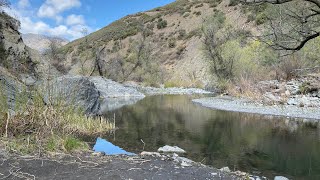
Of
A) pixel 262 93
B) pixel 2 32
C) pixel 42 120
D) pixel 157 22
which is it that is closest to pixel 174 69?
pixel 157 22

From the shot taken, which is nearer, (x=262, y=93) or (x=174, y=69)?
(x=262, y=93)

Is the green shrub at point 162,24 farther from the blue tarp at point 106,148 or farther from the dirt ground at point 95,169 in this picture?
the dirt ground at point 95,169

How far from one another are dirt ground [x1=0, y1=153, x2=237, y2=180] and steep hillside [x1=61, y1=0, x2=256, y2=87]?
2803cm

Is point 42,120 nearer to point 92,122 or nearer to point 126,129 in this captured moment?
point 92,122

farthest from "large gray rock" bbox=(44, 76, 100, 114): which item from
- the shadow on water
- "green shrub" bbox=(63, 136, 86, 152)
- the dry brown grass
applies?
the shadow on water

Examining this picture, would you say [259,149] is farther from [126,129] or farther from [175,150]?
[126,129]

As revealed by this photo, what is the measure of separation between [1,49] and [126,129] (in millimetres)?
7800

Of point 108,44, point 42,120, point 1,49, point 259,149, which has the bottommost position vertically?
point 259,149

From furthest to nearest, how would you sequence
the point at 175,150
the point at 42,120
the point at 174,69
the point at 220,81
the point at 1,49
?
the point at 174,69, the point at 220,81, the point at 1,49, the point at 175,150, the point at 42,120

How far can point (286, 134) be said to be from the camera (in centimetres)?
1374

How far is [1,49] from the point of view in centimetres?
1791

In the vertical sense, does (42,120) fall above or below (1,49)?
below

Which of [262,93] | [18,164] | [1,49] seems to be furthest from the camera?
[262,93]

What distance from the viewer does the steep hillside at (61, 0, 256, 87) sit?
4753 centimetres
